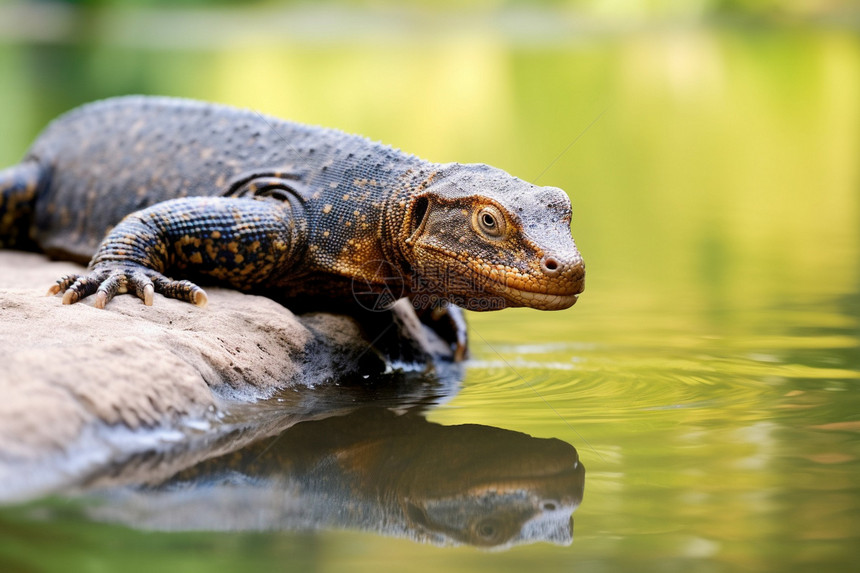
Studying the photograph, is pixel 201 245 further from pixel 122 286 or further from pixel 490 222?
pixel 490 222

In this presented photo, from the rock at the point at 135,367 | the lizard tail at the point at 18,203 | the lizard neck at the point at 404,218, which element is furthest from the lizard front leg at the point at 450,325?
the lizard tail at the point at 18,203

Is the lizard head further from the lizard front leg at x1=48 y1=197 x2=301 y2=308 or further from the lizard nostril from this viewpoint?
the lizard front leg at x1=48 y1=197 x2=301 y2=308

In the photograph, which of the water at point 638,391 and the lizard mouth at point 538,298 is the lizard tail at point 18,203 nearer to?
the water at point 638,391

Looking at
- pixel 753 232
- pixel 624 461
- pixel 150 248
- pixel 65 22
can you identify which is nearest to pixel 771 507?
pixel 624 461

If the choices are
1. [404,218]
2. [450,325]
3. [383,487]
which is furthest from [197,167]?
[383,487]

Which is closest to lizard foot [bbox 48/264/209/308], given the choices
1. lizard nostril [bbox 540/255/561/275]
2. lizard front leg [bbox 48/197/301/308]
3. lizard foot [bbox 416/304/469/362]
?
lizard front leg [bbox 48/197/301/308]

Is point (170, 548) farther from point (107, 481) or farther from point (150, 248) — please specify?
point (150, 248)

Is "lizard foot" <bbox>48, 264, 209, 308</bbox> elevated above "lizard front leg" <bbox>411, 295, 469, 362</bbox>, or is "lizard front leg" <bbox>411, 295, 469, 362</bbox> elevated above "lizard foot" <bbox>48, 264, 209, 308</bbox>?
"lizard foot" <bbox>48, 264, 209, 308</bbox>

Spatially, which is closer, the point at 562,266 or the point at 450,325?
the point at 562,266
